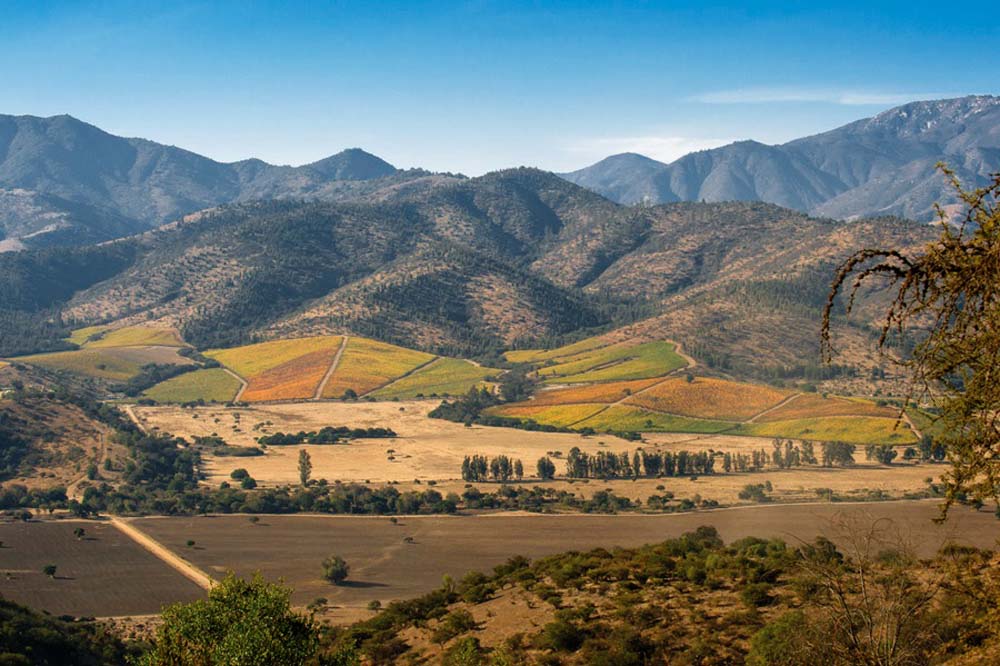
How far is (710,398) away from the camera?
143 m

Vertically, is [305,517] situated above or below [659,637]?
below

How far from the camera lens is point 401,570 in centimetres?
6950

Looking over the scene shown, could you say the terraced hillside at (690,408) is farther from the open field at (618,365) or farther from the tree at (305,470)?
the tree at (305,470)

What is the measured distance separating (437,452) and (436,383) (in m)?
62.9

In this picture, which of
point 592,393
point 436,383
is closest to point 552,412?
point 592,393

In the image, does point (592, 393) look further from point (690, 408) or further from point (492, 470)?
point (492, 470)

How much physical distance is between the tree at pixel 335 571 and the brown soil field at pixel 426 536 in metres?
0.68

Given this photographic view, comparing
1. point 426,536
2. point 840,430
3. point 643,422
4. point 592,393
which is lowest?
point 426,536

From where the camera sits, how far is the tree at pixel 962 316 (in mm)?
10570

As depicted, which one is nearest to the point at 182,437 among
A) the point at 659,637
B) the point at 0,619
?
the point at 0,619

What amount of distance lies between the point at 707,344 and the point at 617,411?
45.4 metres

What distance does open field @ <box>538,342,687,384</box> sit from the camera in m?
170

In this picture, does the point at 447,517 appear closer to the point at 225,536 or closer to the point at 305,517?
the point at 305,517

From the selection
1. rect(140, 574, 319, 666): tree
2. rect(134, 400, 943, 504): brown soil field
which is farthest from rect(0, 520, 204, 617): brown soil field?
rect(140, 574, 319, 666): tree
